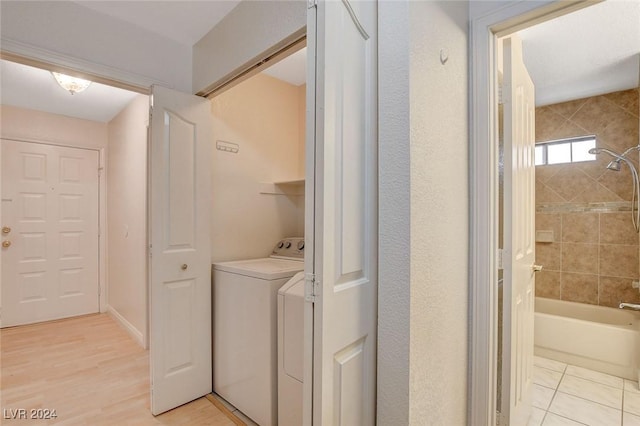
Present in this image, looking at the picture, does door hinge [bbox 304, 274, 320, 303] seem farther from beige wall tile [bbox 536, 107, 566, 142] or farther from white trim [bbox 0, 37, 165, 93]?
beige wall tile [bbox 536, 107, 566, 142]

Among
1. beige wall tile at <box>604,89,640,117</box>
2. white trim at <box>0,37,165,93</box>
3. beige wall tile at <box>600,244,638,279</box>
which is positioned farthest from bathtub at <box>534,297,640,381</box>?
white trim at <box>0,37,165,93</box>

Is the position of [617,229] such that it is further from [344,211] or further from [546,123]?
[344,211]

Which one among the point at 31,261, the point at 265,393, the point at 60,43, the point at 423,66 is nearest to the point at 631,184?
the point at 423,66

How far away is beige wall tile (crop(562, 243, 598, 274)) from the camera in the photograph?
119 inches

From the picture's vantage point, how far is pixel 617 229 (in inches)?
114

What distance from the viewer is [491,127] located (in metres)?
1.29

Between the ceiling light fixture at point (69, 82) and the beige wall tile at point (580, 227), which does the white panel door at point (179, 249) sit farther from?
the beige wall tile at point (580, 227)

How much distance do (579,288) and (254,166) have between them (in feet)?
11.2

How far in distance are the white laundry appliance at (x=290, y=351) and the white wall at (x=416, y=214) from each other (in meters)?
0.61

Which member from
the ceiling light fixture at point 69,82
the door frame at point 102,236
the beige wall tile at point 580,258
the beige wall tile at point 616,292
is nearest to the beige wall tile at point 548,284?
the beige wall tile at point 580,258

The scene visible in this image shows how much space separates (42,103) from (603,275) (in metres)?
6.17

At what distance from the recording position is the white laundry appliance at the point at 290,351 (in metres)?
1.56

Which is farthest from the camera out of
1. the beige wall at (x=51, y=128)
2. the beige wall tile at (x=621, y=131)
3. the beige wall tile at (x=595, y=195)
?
the beige wall at (x=51, y=128)

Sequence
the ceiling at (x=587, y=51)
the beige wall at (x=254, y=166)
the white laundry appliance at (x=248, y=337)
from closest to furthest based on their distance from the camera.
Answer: the white laundry appliance at (x=248, y=337) < the ceiling at (x=587, y=51) < the beige wall at (x=254, y=166)
